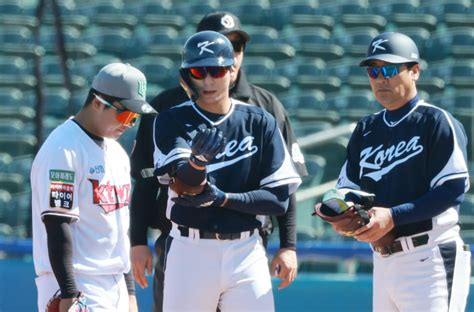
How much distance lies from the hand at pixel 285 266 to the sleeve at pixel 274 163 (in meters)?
0.37

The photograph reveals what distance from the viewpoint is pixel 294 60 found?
10117mm

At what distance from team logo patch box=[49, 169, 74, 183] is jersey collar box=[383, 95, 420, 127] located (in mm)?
1346

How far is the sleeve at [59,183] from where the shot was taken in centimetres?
338

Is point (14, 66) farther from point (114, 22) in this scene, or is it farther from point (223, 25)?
point (223, 25)

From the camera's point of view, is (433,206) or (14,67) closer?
(433,206)

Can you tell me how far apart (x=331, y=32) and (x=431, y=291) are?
714 centimetres

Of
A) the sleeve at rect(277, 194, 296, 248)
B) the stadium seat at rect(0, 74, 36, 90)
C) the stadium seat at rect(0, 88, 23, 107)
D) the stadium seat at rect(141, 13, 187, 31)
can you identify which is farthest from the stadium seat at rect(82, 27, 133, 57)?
the sleeve at rect(277, 194, 296, 248)

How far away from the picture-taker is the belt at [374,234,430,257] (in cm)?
382

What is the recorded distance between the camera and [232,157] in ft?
12.6

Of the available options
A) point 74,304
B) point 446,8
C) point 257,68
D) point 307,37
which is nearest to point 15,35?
point 257,68

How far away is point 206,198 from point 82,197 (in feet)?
1.49

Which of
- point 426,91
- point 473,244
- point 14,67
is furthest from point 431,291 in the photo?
point 14,67

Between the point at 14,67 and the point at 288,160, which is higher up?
the point at 288,160

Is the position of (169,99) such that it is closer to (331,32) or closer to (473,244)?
(473,244)
